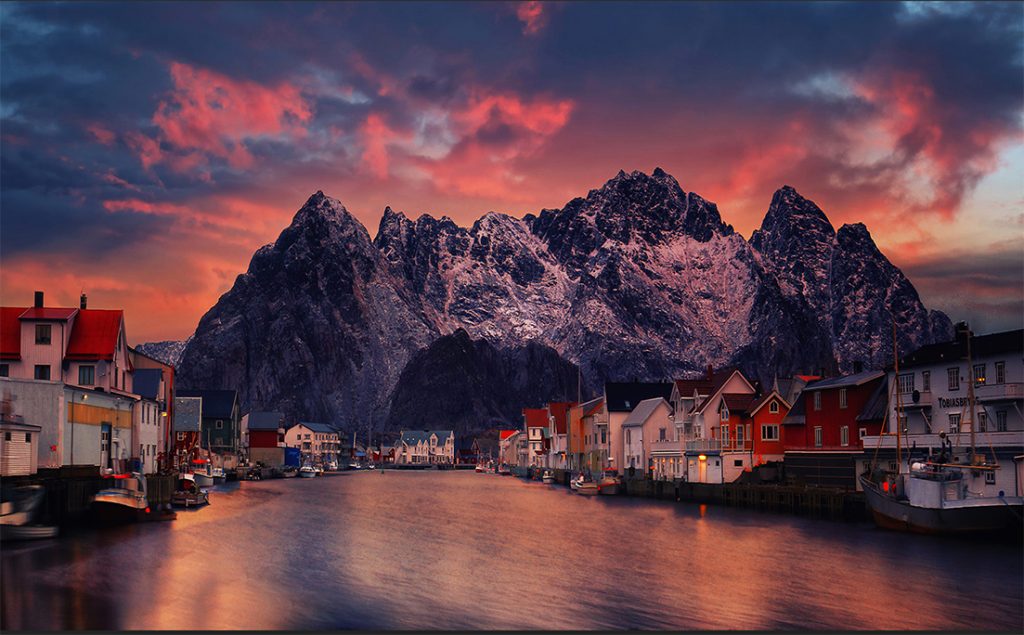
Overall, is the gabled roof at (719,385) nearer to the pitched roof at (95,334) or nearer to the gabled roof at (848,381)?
the gabled roof at (848,381)

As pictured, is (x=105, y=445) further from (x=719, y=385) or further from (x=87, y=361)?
(x=719, y=385)

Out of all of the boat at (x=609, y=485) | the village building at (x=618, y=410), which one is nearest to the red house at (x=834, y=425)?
the boat at (x=609, y=485)

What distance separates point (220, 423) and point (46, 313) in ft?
351

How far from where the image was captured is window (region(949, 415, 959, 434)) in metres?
73.9

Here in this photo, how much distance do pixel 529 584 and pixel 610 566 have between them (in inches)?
334

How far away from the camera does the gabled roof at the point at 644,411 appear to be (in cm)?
12938

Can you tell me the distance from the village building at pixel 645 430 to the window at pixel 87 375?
218ft

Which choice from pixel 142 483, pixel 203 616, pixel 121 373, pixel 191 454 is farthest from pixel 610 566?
pixel 191 454

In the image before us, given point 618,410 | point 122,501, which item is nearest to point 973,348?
point 122,501

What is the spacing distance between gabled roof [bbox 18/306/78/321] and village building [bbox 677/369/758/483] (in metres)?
61.8

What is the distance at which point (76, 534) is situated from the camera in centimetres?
6141

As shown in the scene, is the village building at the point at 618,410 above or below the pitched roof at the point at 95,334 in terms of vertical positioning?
below

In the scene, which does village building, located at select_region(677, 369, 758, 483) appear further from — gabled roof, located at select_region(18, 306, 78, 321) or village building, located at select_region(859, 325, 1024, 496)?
gabled roof, located at select_region(18, 306, 78, 321)

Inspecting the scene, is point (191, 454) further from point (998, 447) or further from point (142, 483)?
point (998, 447)
